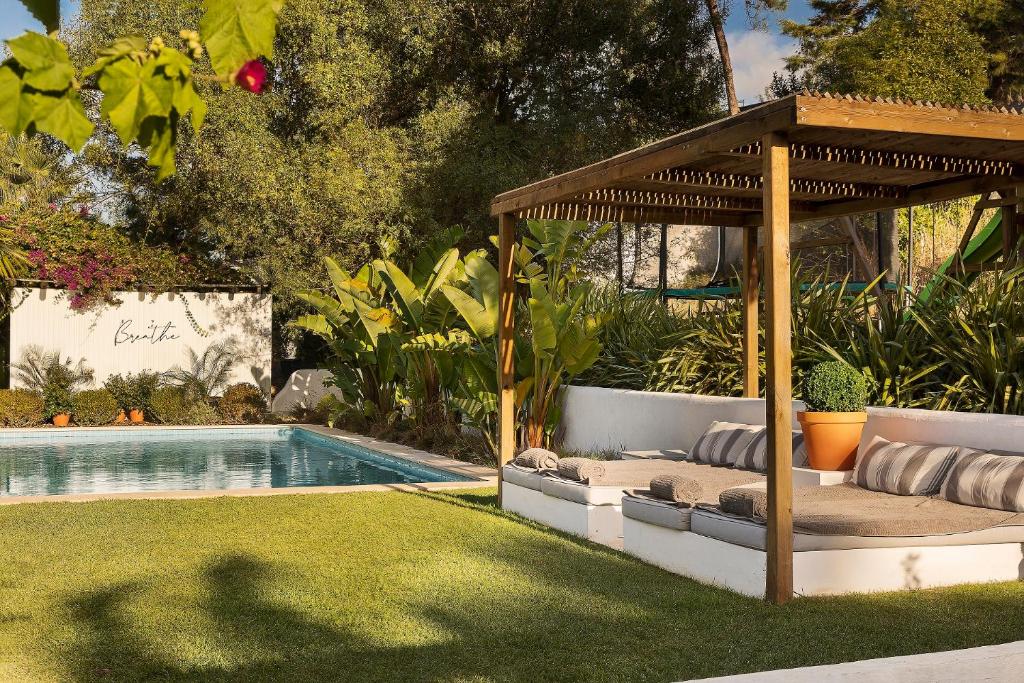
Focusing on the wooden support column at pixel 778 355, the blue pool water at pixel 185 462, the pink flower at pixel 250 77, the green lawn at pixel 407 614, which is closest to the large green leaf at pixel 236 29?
the pink flower at pixel 250 77

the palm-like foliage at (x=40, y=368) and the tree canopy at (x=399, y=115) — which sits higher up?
the tree canopy at (x=399, y=115)

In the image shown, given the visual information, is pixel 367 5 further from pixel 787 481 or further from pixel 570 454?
pixel 787 481

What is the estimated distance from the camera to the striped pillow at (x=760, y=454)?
26.8 ft

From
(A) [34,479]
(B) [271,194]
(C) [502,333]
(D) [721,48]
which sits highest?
(D) [721,48]

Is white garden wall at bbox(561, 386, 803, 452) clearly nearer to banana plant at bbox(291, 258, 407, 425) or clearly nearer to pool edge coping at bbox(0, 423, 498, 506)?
pool edge coping at bbox(0, 423, 498, 506)

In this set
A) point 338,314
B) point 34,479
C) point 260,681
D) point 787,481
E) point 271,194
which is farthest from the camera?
point 271,194

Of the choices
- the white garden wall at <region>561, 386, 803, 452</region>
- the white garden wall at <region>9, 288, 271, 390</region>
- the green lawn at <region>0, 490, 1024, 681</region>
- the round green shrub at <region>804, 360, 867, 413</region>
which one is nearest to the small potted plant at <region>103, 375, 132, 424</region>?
the white garden wall at <region>9, 288, 271, 390</region>

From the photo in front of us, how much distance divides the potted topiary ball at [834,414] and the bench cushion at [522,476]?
7.13ft

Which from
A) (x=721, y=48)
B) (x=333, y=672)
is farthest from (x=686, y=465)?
(x=721, y=48)

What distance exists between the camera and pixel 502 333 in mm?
9266

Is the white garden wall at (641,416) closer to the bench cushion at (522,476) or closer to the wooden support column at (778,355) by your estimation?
the bench cushion at (522,476)

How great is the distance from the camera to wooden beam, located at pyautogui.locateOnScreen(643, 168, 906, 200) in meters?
7.95

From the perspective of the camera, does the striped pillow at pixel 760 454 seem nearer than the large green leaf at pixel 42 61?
No

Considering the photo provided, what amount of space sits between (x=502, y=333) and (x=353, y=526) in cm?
215
